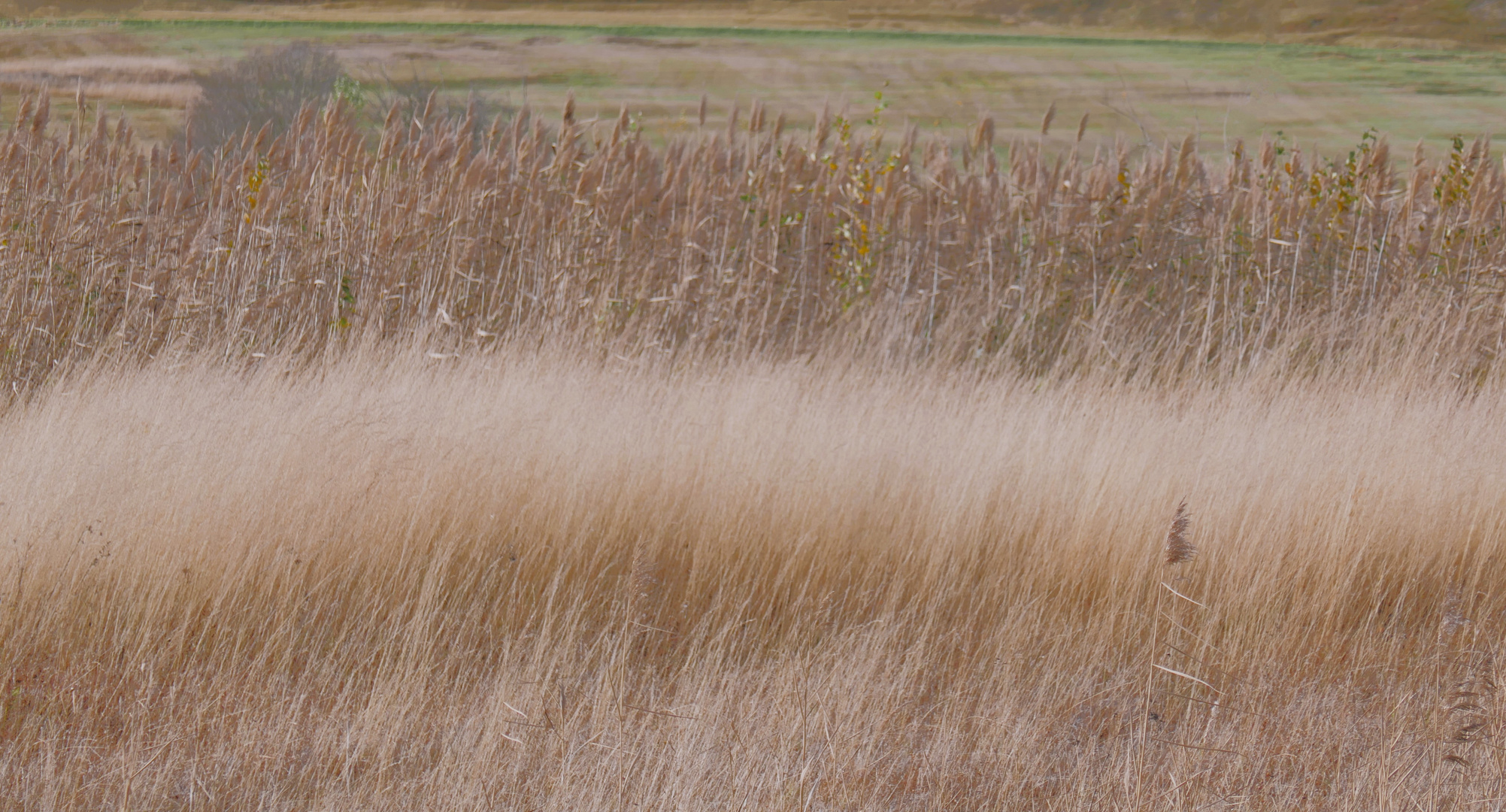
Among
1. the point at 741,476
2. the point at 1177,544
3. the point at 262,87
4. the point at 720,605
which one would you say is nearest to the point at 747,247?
the point at 741,476

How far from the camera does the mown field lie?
8.71ft

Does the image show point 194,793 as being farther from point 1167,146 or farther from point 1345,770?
point 1167,146

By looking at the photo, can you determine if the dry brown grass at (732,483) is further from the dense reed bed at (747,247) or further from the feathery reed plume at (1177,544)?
the feathery reed plume at (1177,544)

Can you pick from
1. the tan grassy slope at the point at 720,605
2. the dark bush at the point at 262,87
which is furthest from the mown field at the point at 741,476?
the dark bush at the point at 262,87

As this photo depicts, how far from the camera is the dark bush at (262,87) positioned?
26125 mm

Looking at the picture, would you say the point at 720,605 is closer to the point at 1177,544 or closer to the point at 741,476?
the point at 741,476

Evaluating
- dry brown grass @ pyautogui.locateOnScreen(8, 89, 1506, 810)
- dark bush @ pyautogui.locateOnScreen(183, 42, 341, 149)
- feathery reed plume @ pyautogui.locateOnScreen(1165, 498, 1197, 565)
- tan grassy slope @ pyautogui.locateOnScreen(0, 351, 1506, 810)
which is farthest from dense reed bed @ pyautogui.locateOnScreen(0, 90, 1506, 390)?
dark bush @ pyautogui.locateOnScreen(183, 42, 341, 149)

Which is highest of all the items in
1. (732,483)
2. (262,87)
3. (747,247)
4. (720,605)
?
(747,247)

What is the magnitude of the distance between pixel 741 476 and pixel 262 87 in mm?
28062

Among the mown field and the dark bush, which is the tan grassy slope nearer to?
the mown field

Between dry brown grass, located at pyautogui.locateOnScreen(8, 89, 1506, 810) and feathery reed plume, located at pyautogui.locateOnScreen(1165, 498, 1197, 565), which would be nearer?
feathery reed plume, located at pyautogui.locateOnScreen(1165, 498, 1197, 565)

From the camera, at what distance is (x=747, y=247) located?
718 cm

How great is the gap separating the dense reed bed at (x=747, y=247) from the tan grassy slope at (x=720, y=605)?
156 centimetres

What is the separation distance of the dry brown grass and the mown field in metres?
0.02
